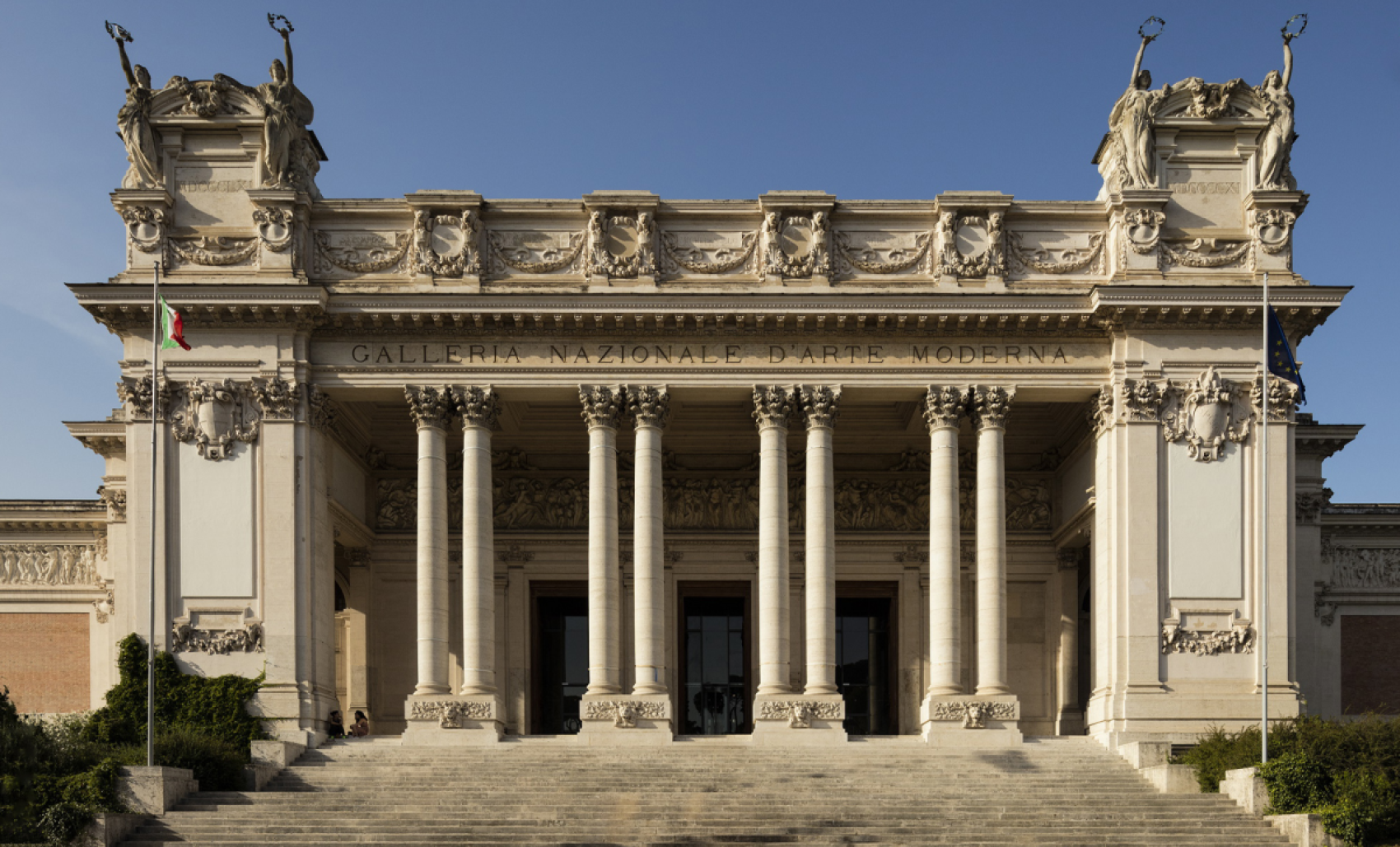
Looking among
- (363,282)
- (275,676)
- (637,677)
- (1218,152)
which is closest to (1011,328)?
(1218,152)

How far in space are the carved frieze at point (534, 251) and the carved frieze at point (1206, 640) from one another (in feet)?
56.0

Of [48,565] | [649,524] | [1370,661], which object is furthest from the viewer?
[48,565]

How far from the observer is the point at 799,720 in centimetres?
3659

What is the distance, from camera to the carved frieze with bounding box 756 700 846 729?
3666cm

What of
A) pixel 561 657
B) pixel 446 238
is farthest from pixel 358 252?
pixel 561 657

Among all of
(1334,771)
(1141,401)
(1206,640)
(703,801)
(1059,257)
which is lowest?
(703,801)

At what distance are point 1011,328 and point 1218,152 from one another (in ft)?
23.4

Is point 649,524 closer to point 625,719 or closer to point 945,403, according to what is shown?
point 625,719

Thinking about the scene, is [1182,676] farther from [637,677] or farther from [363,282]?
[363,282]

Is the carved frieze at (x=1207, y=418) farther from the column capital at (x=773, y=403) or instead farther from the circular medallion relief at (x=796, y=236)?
the circular medallion relief at (x=796, y=236)

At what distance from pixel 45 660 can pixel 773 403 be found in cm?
2619

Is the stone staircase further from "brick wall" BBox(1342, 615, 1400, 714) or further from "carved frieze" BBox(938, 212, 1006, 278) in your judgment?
"brick wall" BBox(1342, 615, 1400, 714)

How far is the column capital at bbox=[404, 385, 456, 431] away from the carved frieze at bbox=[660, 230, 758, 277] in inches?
256

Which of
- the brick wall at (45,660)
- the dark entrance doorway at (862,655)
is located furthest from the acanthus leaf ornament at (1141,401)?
the brick wall at (45,660)
